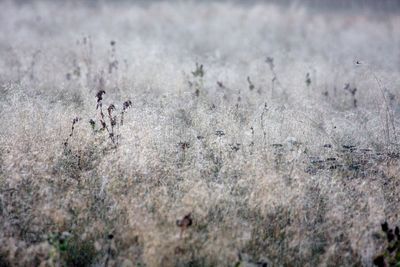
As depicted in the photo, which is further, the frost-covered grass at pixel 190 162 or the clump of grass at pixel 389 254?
the frost-covered grass at pixel 190 162

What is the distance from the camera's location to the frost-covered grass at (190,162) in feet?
11.3

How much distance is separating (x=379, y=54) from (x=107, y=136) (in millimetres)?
7915

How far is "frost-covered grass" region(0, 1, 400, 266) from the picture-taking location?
3.45m

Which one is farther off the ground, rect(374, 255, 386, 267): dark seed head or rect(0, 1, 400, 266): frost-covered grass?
rect(0, 1, 400, 266): frost-covered grass

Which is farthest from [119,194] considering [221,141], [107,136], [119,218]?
[221,141]

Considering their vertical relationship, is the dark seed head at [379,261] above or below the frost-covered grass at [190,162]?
below

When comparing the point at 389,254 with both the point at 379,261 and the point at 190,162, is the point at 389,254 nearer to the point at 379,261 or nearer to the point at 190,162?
the point at 379,261

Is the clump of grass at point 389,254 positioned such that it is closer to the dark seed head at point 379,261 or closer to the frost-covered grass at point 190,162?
the dark seed head at point 379,261

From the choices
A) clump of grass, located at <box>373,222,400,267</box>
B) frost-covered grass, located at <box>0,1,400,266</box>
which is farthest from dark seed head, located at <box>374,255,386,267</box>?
frost-covered grass, located at <box>0,1,400,266</box>

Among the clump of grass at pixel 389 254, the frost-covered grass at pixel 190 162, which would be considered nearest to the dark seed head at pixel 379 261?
the clump of grass at pixel 389 254

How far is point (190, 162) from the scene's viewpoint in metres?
4.37

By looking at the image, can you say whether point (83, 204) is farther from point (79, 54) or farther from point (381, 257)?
point (79, 54)

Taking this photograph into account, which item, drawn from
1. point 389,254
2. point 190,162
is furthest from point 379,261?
point 190,162

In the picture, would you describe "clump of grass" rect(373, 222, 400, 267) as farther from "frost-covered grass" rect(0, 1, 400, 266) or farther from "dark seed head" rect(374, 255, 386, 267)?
"frost-covered grass" rect(0, 1, 400, 266)
